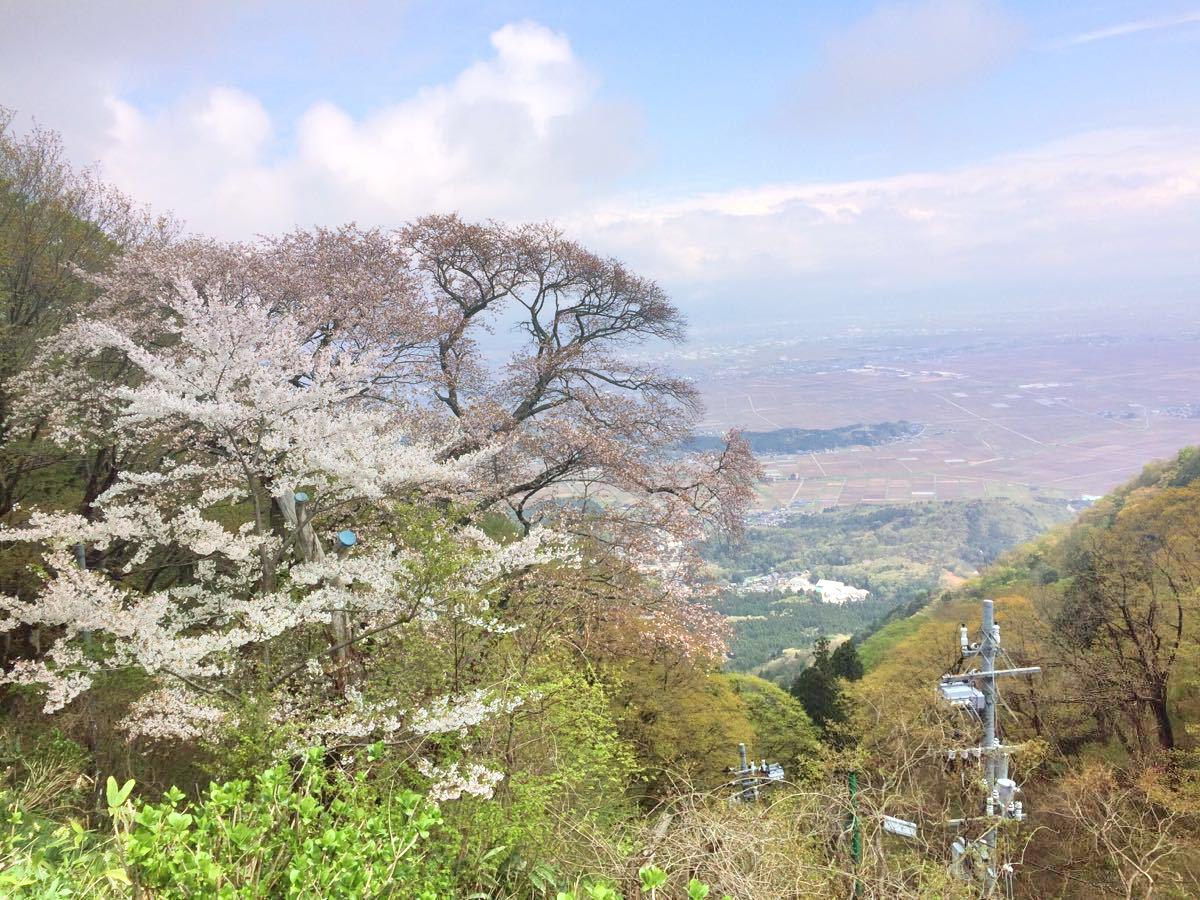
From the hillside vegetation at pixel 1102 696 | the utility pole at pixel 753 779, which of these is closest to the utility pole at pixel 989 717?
the hillside vegetation at pixel 1102 696

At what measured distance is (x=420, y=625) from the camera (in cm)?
661

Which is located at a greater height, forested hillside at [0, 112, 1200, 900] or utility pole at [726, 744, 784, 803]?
forested hillside at [0, 112, 1200, 900]

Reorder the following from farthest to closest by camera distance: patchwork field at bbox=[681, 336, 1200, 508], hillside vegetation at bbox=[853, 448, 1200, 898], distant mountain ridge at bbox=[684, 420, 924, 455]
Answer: distant mountain ridge at bbox=[684, 420, 924, 455]
patchwork field at bbox=[681, 336, 1200, 508]
hillside vegetation at bbox=[853, 448, 1200, 898]

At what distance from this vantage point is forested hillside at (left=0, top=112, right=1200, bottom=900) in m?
4.57

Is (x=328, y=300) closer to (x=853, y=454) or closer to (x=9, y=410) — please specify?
(x=9, y=410)

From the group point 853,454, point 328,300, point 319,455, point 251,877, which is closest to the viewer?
point 251,877

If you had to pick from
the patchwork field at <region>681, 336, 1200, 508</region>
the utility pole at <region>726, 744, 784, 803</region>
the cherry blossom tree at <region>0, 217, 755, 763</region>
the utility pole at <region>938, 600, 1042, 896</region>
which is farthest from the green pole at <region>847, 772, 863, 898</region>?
the patchwork field at <region>681, 336, 1200, 508</region>

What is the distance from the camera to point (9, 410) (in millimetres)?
11500

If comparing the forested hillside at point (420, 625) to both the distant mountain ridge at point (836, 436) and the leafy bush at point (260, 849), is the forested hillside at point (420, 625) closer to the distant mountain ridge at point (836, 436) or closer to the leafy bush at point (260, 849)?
the leafy bush at point (260, 849)

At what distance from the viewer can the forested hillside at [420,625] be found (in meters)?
4.57

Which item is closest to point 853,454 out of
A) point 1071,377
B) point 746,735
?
point 1071,377

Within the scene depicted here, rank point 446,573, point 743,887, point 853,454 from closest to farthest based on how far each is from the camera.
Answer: point 743,887, point 446,573, point 853,454

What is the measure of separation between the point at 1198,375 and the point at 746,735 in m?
140

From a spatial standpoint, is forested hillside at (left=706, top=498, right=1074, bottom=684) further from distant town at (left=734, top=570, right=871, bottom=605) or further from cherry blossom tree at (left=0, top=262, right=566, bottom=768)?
cherry blossom tree at (left=0, top=262, right=566, bottom=768)
